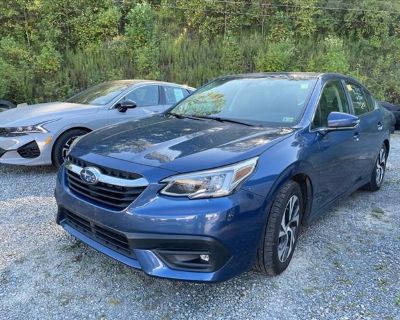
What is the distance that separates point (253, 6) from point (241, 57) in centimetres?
297

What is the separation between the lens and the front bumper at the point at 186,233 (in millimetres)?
2488

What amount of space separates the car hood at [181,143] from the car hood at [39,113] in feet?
7.97

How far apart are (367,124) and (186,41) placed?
10.8 m

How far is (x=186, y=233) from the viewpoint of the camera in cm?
249

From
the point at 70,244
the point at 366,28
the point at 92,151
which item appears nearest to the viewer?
the point at 92,151

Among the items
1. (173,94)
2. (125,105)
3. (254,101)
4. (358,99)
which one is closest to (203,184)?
(254,101)

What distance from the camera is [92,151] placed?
119 inches

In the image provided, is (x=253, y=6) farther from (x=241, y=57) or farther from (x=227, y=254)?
(x=227, y=254)

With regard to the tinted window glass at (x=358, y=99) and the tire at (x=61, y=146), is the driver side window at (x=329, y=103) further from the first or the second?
the tire at (x=61, y=146)

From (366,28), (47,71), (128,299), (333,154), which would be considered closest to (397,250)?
(333,154)

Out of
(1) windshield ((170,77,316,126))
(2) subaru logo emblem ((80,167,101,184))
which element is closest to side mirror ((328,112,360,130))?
(1) windshield ((170,77,316,126))

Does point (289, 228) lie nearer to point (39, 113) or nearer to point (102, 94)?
point (39, 113)

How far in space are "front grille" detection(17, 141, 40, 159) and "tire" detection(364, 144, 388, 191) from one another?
4.47 meters

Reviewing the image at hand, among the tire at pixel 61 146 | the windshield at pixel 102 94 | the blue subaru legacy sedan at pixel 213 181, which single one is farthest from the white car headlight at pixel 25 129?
the blue subaru legacy sedan at pixel 213 181
